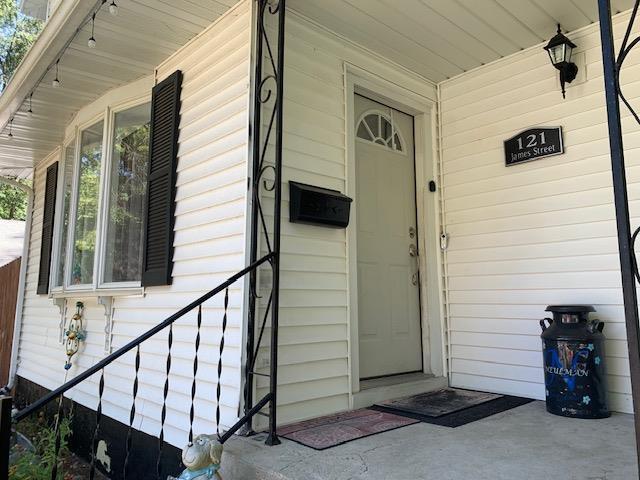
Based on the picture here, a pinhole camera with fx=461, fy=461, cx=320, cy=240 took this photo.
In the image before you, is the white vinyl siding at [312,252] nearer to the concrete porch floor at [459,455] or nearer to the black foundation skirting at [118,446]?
the concrete porch floor at [459,455]

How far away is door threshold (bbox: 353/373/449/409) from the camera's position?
2836 mm

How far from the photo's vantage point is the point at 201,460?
6.01 feet

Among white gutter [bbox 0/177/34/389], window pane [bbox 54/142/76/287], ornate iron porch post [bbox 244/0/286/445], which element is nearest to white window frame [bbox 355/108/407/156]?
ornate iron porch post [bbox 244/0/286/445]

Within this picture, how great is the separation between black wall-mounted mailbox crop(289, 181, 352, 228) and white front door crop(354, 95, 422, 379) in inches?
17.6

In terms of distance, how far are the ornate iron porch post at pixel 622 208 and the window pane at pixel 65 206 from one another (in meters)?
4.72

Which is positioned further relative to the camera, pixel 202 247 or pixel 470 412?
pixel 202 247

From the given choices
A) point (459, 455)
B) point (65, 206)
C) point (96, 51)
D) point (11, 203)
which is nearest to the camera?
point (459, 455)

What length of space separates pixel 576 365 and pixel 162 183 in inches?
113

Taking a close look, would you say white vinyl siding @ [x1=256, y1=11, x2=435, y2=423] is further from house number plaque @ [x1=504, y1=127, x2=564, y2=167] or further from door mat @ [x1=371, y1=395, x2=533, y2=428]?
house number plaque @ [x1=504, y1=127, x2=564, y2=167]

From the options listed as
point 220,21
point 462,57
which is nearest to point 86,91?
point 220,21

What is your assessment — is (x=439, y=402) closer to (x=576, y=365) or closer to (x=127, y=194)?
(x=576, y=365)

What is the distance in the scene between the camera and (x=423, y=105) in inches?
143

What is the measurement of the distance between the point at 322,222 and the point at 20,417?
169 centimetres

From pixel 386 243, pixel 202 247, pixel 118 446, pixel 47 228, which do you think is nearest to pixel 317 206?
pixel 202 247
